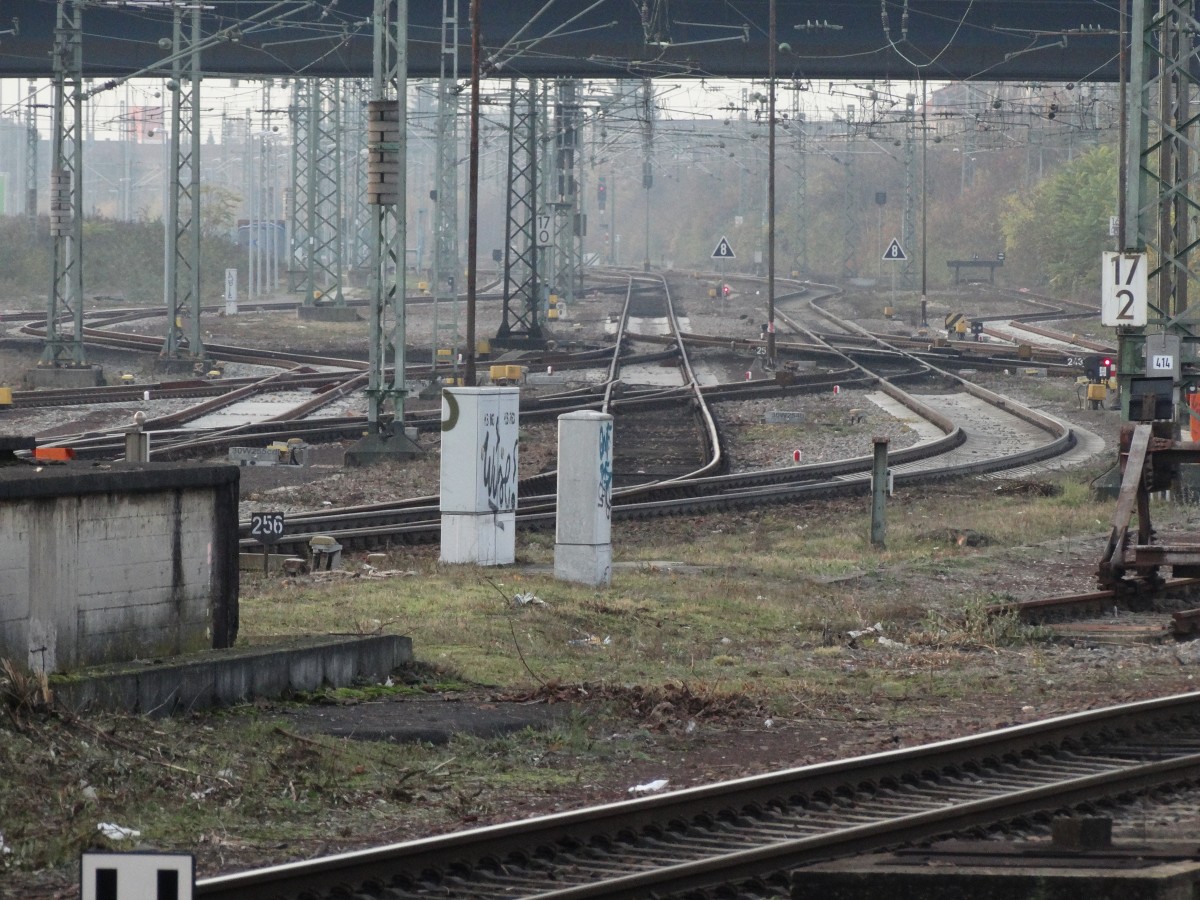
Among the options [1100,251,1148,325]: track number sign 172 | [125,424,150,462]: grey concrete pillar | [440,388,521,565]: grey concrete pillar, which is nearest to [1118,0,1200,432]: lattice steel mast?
[1100,251,1148,325]: track number sign 172

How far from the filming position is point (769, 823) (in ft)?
24.2

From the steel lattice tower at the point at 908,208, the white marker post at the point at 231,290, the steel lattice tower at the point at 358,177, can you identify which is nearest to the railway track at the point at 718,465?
the white marker post at the point at 231,290

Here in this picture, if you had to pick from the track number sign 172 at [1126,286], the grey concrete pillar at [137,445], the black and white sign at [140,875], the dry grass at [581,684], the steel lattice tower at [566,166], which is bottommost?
the dry grass at [581,684]

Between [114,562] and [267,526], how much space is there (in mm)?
6278

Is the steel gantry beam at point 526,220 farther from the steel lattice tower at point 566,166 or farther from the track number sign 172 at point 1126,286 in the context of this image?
the track number sign 172 at point 1126,286

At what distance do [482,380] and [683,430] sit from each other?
373 inches

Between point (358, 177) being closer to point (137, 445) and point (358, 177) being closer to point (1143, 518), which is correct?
point (137, 445)

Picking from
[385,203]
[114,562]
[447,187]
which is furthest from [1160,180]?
[447,187]

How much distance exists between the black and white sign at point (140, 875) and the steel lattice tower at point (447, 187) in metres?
30.6

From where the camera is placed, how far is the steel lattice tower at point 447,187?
36.8 meters

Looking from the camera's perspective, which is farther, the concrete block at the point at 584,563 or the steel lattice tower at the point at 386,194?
the steel lattice tower at the point at 386,194

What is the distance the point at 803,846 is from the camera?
6738 millimetres

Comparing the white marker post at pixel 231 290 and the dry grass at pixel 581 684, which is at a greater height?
the white marker post at pixel 231 290

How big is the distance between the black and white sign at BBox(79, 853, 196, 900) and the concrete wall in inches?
179
